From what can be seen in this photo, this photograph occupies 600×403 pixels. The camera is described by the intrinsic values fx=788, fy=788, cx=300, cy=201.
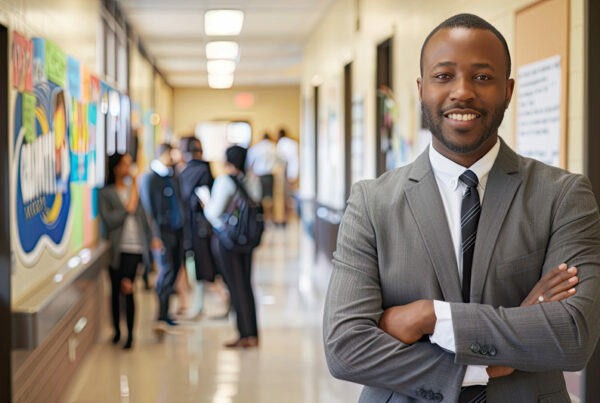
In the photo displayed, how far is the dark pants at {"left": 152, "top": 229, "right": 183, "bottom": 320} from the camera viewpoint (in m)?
7.21

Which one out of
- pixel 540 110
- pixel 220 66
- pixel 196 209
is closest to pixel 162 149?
pixel 196 209

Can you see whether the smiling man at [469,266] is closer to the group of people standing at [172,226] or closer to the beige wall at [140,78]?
the group of people standing at [172,226]

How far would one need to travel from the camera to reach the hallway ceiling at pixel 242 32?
10539 mm

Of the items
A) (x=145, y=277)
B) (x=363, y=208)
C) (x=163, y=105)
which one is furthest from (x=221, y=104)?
(x=363, y=208)

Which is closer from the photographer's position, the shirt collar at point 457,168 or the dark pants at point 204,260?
the shirt collar at point 457,168

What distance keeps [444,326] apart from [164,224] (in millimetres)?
5765

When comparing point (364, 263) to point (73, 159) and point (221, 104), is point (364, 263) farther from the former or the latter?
point (221, 104)

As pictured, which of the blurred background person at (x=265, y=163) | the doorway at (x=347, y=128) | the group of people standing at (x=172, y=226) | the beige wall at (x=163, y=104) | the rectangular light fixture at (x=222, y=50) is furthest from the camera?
the blurred background person at (x=265, y=163)

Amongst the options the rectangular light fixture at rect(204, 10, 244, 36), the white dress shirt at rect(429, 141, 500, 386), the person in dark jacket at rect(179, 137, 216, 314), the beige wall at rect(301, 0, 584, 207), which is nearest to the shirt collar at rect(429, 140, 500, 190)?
the white dress shirt at rect(429, 141, 500, 386)

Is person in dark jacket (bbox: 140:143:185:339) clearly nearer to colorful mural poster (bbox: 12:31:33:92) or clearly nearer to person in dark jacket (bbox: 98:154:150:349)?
person in dark jacket (bbox: 98:154:150:349)

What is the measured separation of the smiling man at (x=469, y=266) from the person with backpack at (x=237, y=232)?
463cm

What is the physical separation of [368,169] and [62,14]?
12.3 feet

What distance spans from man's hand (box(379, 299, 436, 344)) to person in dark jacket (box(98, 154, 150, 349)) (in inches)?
198

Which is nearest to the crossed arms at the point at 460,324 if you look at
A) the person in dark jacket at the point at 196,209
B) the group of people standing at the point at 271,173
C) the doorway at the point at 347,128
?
the person in dark jacket at the point at 196,209
